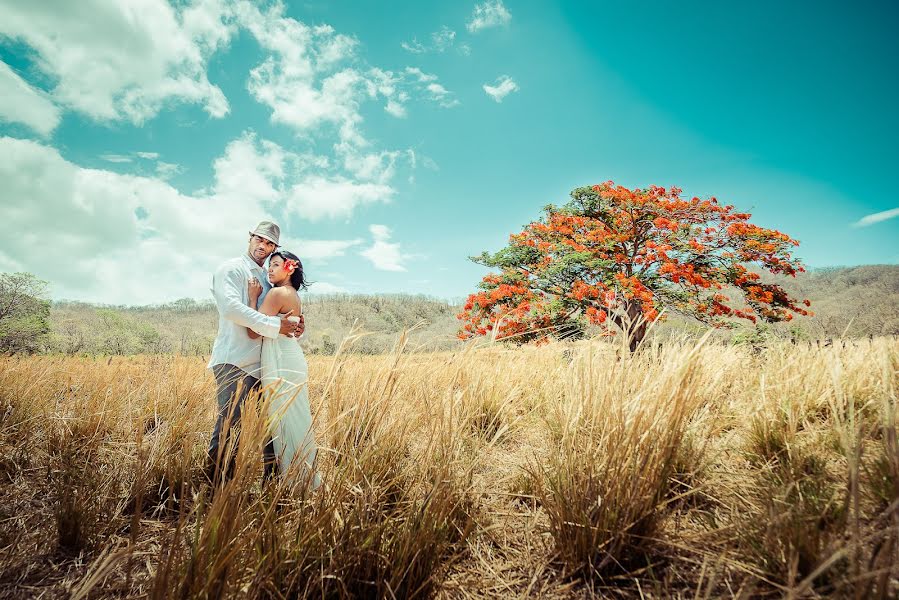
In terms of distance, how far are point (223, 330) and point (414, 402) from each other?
1.44 meters

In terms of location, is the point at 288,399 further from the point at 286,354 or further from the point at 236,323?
the point at 236,323

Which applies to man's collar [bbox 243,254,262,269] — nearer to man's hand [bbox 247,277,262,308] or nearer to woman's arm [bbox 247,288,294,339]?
man's hand [bbox 247,277,262,308]

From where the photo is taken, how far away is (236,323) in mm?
2363

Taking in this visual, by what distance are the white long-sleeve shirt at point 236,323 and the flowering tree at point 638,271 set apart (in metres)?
4.51

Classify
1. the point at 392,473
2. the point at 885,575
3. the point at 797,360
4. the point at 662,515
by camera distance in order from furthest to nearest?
the point at 797,360, the point at 392,473, the point at 662,515, the point at 885,575

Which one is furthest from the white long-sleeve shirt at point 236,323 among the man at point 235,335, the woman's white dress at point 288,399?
the woman's white dress at point 288,399

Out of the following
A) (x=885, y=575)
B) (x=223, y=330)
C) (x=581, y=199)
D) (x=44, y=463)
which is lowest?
(x=44, y=463)

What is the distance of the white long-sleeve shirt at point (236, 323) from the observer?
2.25 metres

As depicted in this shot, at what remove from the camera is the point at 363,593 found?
3.72ft

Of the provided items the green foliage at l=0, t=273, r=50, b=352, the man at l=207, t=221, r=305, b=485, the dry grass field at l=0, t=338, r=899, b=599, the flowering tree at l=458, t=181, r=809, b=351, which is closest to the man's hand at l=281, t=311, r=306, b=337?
the man at l=207, t=221, r=305, b=485

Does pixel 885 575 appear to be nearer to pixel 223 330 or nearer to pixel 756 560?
pixel 756 560

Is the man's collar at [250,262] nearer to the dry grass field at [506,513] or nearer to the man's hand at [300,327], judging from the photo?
the man's hand at [300,327]

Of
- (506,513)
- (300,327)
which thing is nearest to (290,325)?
(300,327)

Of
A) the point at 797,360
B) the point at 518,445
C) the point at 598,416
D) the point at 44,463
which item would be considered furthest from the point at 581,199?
the point at 44,463
